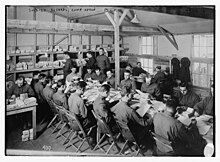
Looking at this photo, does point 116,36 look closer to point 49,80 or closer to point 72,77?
point 72,77

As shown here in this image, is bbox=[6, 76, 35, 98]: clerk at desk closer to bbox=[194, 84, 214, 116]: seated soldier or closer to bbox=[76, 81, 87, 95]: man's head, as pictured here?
bbox=[76, 81, 87, 95]: man's head

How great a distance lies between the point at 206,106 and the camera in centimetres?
267

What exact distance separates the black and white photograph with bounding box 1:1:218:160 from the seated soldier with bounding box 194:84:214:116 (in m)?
0.01

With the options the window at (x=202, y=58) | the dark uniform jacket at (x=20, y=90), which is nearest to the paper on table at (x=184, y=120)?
the window at (x=202, y=58)

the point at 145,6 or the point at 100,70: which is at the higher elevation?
the point at 145,6

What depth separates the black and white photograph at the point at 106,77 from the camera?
266 cm

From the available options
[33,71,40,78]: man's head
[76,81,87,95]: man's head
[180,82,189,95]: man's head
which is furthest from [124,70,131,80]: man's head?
[33,71,40,78]: man's head

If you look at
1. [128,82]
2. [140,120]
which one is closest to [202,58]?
[128,82]

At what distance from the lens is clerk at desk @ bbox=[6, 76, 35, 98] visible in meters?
2.81

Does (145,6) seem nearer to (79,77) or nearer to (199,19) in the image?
(199,19)
